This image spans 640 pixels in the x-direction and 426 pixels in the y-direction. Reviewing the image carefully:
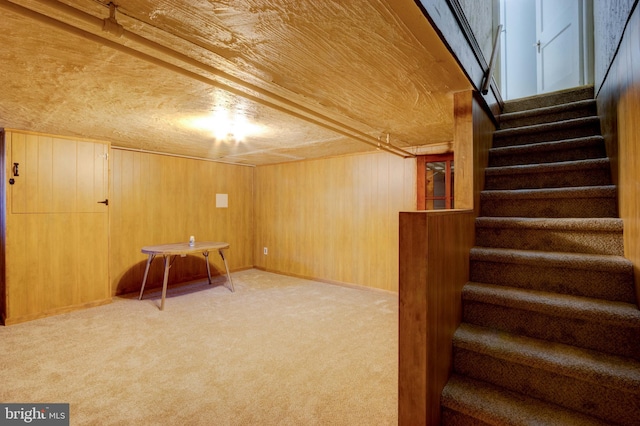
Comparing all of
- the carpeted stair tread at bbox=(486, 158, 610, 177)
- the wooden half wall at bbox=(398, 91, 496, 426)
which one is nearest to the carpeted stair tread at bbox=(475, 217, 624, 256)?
the carpeted stair tread at bbox=(486, 158, 610, 177)

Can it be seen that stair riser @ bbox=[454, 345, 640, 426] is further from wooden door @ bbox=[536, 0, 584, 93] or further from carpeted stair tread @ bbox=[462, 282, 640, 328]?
wooden door @ bbox=[536, 0, 584, 93]

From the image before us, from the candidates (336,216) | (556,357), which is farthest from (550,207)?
(336,216)

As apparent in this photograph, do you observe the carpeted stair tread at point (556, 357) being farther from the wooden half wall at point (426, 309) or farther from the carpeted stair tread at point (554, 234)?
the carpeted stair tread at point (554, 234)

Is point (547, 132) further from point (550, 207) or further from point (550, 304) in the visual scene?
point (550, 304)

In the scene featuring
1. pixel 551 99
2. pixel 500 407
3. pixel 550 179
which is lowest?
→ pixel 500 407

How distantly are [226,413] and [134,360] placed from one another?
1.14 meters

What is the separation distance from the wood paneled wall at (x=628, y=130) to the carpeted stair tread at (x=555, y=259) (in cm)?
7

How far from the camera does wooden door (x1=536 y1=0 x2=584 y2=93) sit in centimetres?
362

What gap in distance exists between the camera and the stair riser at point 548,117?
258 centimetres

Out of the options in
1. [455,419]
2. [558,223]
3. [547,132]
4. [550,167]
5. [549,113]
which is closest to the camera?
[455,419]

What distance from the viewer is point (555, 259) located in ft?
5.54

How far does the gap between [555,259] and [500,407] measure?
2.88 ft

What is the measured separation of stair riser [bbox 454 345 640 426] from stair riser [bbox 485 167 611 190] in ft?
4.67

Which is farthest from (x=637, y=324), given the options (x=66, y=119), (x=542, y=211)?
(x=66, y=119)
